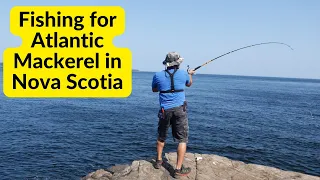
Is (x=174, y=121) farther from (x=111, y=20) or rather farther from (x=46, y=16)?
(x=46, y=16)

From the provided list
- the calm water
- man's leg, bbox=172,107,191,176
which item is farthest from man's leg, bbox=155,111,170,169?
the calm water

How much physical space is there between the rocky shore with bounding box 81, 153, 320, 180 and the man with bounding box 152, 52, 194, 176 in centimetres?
67

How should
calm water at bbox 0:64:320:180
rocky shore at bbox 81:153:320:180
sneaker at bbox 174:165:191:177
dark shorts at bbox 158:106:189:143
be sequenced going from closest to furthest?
dark shorts at bbox 158:106:189:143
sneaker at bbox 174:165:191:177
rocky shore at bbox 81:153:320:180
calm water at bbox 0:64:320:180

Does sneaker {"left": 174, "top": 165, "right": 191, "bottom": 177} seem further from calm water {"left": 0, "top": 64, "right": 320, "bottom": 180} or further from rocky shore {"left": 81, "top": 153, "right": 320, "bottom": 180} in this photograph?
calm water {"left": 0, "top": 64, "right": 320, "bottom": 180}

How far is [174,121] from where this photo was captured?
8281mm

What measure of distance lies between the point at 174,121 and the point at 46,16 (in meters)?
8.68

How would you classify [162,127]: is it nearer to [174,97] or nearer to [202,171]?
[174,97]

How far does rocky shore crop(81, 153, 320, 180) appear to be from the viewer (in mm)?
8914

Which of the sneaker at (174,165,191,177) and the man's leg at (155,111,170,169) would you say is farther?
the sneaker at (174,165,191,177)

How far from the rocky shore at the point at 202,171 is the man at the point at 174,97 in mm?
668

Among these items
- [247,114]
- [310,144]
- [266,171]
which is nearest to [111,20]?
[266,171]

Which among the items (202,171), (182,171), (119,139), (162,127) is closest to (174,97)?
(162,127)

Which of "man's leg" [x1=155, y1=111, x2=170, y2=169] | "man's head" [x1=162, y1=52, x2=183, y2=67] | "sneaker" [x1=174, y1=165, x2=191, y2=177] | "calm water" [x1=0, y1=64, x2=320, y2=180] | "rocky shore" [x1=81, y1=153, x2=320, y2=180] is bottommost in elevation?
"calm water" [x1=0, y1=64, x2=320, y2=180]

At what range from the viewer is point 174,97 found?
8008 millimetres
